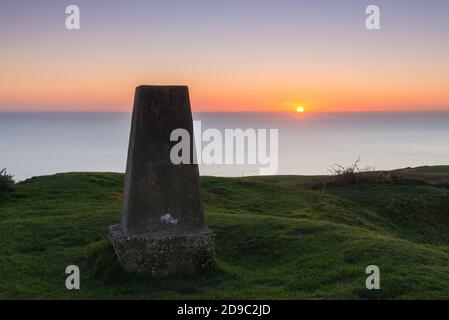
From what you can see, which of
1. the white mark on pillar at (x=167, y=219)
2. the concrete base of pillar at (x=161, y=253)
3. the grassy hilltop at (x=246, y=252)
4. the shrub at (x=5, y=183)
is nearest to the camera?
the grassy hilltop at (x=246, y=252)

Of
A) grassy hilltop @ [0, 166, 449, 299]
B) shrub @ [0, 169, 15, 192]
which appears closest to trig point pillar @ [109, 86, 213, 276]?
grassy hilltop @ [0, 166, 449, 299]

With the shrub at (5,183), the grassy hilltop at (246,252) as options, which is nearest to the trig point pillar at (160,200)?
the grassy hilltop at (246,252)

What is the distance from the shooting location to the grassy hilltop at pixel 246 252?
30.3ft

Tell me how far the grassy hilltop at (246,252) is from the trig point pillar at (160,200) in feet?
1.15

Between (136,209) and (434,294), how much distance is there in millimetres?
5257

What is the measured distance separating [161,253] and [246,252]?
8.60 ft

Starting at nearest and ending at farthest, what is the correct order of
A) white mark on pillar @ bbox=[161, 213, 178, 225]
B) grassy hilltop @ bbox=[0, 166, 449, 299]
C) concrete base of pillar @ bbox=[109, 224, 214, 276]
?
grassy hilltop @ bbox=[0, 166, 449, 299] → concrete base of pillar @ bbox=[109, 224, 214, 276] → white mark on pillar @ bbox=[161, 213, 178, 225]

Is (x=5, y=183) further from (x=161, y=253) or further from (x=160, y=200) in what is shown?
(x=161, y=253)

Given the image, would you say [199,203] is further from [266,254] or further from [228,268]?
[266,254]

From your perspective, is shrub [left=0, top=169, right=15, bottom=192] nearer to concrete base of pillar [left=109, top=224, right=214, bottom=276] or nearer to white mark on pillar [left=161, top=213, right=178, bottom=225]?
concrete base of pillar [left=109, top=224, right=214, bottom=276]

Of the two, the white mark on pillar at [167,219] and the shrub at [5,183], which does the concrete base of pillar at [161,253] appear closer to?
the white mark on pillar at [167,219]

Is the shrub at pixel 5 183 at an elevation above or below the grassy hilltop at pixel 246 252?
above

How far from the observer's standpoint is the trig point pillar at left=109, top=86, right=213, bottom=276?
9.84 m

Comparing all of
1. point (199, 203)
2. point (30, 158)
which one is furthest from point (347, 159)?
point (199, 203)
